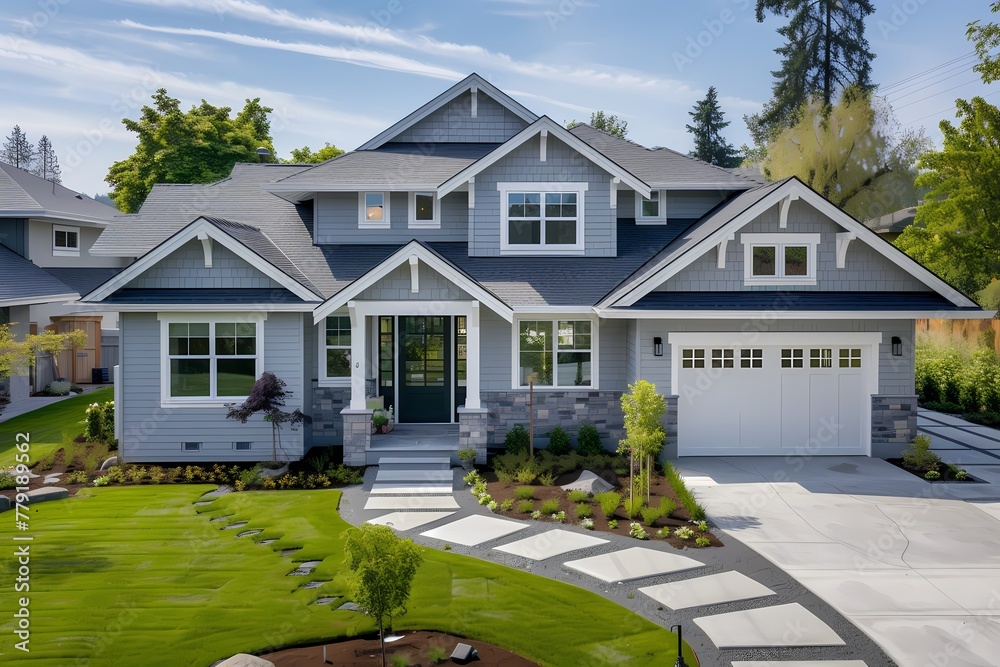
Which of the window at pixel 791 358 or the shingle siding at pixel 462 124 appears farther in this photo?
the shingle siding at pixel 462 124

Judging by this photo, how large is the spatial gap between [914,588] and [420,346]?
398 inches

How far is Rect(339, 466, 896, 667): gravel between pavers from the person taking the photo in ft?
24.5

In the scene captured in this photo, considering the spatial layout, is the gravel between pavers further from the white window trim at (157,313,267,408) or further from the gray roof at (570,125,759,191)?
the gray roof at (570,125,759,191)

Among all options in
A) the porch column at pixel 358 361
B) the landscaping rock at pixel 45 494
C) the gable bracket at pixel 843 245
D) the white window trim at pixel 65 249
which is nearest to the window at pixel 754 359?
the gable bracket at pixel 843 245

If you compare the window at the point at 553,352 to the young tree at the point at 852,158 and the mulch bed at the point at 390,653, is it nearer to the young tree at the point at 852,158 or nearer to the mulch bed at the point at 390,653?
the mulch bed at the point at 390,653

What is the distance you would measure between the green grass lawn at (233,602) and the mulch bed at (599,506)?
2136 millimetres

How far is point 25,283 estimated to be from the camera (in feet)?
73.7

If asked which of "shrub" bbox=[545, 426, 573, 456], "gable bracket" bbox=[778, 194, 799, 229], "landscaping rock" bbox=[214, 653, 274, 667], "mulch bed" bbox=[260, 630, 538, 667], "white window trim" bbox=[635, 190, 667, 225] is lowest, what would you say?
"mulch bed" bbox=[260, 630, 538, 667]

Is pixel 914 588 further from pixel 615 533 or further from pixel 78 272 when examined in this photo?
pixel 78 272

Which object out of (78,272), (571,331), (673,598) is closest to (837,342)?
(571,331)

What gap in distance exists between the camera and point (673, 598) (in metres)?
8.77

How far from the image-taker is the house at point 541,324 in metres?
14.6

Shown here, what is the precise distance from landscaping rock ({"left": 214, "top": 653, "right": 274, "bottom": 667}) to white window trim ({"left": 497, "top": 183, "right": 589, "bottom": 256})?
10964 mm

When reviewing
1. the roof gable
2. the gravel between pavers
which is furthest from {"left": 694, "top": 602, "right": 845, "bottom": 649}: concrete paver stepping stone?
the roof gable
